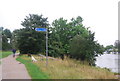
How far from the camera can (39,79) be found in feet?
28.4

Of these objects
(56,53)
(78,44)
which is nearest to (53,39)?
(56,53)

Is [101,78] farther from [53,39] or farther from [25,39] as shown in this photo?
[53,39]

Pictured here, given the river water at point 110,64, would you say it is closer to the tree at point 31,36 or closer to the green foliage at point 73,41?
the green foliage at point 73,41

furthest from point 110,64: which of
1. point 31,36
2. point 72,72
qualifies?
point 72,72

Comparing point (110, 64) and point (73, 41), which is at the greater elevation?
point (73, 41)

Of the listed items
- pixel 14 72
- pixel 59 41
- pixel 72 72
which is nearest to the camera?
pixel 72 72

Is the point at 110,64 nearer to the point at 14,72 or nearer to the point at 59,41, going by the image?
the point at 59,41

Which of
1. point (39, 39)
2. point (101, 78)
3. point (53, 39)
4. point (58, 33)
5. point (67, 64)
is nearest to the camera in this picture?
point (101, 78)

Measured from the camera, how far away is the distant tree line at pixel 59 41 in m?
32.6

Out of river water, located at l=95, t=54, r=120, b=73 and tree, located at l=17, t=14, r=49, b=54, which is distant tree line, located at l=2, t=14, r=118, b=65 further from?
river water, located at l=95, t=54, r=120, b=73

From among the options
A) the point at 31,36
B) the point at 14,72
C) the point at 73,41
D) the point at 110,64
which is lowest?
the point at 110,64

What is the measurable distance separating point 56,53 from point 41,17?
1172 centimetres

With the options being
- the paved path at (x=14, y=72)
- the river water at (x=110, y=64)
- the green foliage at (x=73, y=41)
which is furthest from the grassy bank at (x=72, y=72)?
the green foliage at (x=73, y=41)

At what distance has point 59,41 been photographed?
4969 centimetres
